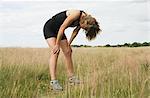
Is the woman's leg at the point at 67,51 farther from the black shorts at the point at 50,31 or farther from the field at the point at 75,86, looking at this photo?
the field at the point at 75,86

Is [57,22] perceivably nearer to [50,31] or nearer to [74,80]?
[50,31]

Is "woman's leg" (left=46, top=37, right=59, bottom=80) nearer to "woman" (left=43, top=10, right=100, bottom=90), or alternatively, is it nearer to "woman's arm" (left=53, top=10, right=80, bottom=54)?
"woman" (left=43, top=10, right=100, bottom=90)

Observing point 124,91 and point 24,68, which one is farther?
point 24,68

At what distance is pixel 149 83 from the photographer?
15.8 ft

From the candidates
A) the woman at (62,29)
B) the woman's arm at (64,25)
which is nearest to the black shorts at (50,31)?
the woman at (62,29)

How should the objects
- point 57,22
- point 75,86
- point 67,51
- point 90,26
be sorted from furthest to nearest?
1. point 67,51
2. point 57,22
3. point 90,26
4. point 75,86

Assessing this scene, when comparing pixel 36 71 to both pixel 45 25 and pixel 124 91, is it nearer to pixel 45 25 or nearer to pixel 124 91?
pixel 45 25

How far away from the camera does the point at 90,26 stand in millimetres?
5332

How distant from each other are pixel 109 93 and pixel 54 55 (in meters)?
1.31

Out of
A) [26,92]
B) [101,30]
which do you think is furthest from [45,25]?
[26,92]

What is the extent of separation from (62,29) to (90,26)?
38 centimetres

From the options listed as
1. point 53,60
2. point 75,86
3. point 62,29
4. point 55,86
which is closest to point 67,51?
point 53,60

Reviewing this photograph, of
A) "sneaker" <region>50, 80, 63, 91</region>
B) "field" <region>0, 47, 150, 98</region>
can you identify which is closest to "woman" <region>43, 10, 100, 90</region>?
"sneaker" <region>50, 80, 63, 91</region>

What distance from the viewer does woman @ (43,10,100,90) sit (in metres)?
5.26
